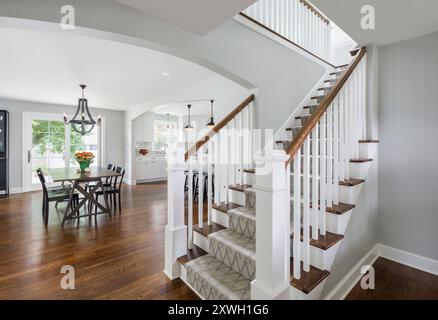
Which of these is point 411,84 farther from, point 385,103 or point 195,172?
point 195,172

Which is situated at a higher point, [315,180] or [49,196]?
[315,180]

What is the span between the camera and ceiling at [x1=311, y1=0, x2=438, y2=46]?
178 centimetres

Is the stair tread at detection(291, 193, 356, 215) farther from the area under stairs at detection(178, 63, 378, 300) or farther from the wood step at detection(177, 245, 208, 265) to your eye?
the wood step at detection(177, 245, 208, 265)

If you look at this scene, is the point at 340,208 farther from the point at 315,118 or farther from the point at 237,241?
the point at 237,241

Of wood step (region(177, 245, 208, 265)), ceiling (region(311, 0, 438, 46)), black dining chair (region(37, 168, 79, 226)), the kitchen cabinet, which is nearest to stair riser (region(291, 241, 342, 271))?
wood step (region(177, 245, 208, 265))

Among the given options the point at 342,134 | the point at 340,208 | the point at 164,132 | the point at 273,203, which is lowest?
the point at 340,208

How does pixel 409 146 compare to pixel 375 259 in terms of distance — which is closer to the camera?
pixel 409 146

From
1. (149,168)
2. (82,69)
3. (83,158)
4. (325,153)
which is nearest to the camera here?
(325,153)

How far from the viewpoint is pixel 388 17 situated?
6.47ft

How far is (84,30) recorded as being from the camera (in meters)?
1.81

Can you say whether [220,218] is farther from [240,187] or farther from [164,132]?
[164,132]

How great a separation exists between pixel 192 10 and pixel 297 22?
7.65 feet

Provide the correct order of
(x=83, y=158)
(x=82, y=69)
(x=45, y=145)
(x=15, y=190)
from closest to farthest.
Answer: (x=82, y=69)
(x=83, y=158)
(x=15, y=190)
(x=45, y=145)

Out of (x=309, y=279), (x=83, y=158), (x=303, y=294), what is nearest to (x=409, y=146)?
(x=309, y=279)
